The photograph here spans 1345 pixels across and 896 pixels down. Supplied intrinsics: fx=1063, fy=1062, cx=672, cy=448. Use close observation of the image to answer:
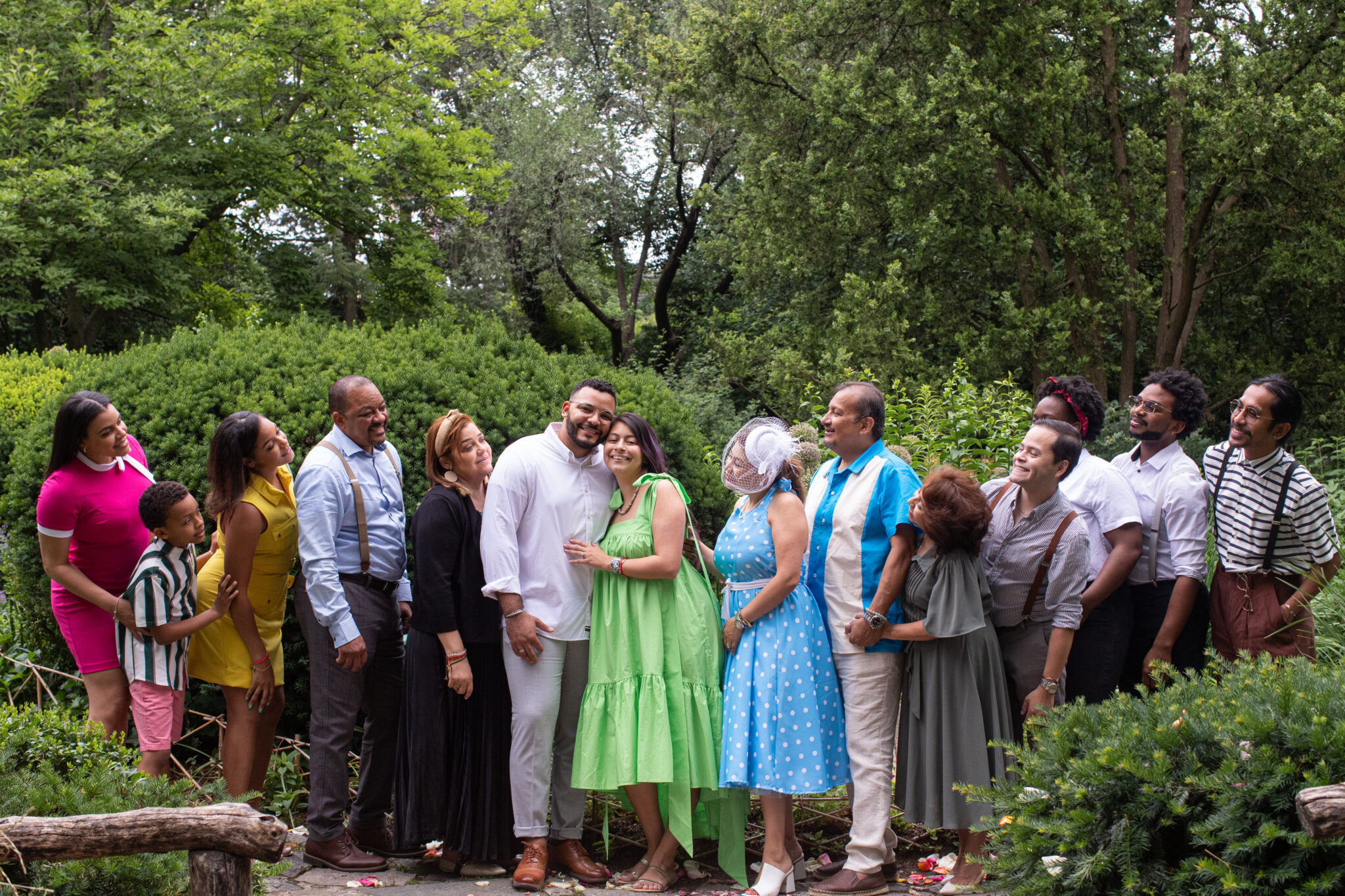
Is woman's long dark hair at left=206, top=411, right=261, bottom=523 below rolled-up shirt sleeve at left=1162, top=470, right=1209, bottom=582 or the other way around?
the other way around

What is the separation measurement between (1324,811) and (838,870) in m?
2.35

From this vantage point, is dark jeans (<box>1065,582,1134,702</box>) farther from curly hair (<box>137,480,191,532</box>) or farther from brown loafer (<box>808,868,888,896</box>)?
curly hair (<box>137,480,191,532</box>)

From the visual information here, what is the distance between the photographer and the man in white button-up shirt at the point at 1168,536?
14.9 feet

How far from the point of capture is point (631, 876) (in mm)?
4652

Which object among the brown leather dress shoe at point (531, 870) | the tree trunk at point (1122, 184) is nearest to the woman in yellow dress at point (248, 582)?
the brown leather dress shoe at point (531, 870)

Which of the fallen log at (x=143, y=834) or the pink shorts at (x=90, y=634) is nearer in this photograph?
the fallen log at (x=143, y=834)

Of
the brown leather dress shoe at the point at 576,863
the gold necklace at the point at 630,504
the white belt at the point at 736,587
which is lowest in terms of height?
the brown leather dress shoe at the point at 576,863

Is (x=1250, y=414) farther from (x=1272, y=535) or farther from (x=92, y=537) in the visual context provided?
(x=92, y=537)

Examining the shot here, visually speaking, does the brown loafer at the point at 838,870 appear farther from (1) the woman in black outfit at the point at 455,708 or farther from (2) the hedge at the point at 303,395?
(2) the hedge at the point at 303,395

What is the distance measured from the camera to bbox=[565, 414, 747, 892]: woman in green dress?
4.48m

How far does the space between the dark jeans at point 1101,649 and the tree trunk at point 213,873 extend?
3.26 meters

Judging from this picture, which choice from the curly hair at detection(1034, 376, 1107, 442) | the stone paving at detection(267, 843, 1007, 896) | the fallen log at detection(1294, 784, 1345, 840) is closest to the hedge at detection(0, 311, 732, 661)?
the stone paving at detection(267, 843, 1007, 896)

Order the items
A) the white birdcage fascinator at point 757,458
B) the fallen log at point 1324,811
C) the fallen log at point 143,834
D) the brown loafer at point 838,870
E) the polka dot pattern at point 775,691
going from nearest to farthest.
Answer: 1. the fallen log at point 1324,811
2. the fallen log at point 143,834
3. the polka dot pattern at point 775,691
4. the white birdcage fascinator at point 757,458
5. the brown loafer at point 838,870

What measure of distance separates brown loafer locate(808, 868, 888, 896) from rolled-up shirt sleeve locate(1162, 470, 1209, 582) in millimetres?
1830
